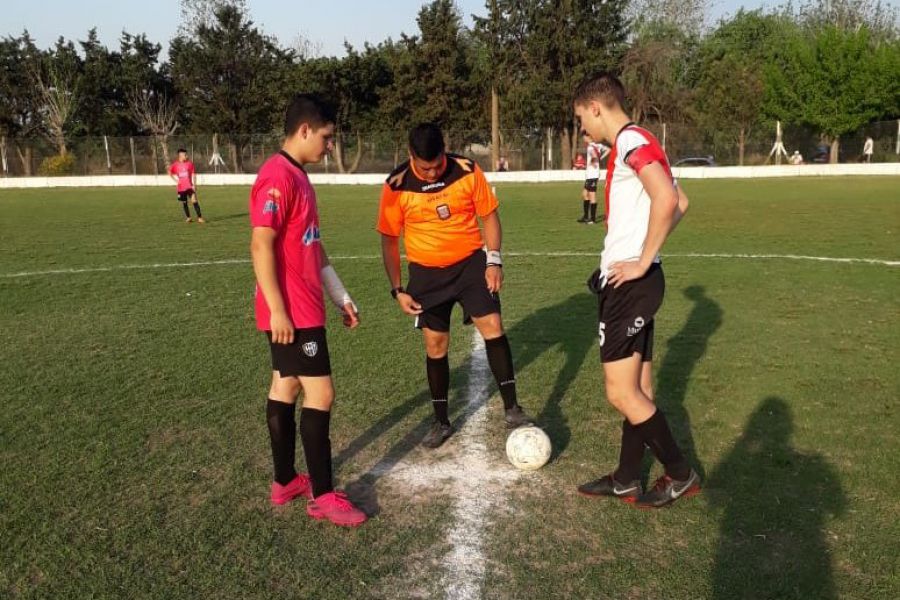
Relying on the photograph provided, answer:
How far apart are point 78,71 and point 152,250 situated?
45.9 metres

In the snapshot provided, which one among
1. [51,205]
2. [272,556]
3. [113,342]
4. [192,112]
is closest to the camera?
[272,556]

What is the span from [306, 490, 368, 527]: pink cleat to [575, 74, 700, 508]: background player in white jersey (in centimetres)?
135

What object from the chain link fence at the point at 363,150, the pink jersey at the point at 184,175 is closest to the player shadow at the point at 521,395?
the pink jersey at the point at 184,175

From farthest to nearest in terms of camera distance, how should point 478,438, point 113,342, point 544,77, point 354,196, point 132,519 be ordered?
point 544,77, point 354,196, point 113,342, point 478,438, point 132,519

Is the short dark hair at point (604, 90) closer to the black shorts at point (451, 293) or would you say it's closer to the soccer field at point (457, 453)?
the black shorts at point (451, 293)

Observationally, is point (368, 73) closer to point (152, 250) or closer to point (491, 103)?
point (491, 103)

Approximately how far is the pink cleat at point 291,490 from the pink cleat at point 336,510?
16cm

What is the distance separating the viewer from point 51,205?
78.6ft

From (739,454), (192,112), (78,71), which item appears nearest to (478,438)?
(739,454)

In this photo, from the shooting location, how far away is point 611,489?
3818 mm

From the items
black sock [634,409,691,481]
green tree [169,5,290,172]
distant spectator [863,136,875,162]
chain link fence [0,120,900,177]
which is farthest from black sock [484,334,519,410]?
green tree [169,5,290,172]

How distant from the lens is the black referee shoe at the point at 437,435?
4.54 m

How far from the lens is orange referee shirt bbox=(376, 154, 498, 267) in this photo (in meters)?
4.61

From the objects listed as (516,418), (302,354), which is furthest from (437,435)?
(302,354)
